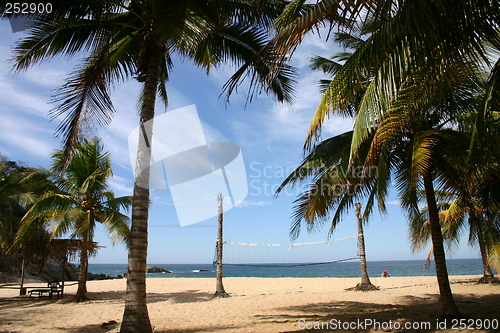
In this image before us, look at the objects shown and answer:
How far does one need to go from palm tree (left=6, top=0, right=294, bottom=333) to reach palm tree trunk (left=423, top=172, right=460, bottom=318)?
12.3 ft

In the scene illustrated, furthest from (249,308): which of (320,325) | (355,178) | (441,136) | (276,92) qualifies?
(441,136)

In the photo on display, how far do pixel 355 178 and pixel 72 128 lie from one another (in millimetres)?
5801

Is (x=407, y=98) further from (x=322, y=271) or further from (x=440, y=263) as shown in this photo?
(x=322, y=271)

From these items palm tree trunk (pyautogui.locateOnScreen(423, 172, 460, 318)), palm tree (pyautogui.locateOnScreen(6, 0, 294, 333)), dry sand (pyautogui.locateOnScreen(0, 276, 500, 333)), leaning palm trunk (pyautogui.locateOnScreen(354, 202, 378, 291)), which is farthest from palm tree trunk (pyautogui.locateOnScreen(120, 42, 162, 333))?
leaning palm trunk (pyautogui.locateOnScreen(354, 202, 378, 291))

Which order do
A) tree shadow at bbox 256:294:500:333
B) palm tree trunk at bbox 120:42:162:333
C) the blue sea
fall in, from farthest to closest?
the blue sea
tree shadow at bbox 256:294:500:333
palm tree trunk at bbox 120:42:162:333

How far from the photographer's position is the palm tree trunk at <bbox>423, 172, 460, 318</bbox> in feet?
18.9

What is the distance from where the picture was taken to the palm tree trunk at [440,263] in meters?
5.76

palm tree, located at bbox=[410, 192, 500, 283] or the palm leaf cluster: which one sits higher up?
the palm leaf cluster

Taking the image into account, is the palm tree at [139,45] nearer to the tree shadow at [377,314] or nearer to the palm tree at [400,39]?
the palm tree at [400,39]

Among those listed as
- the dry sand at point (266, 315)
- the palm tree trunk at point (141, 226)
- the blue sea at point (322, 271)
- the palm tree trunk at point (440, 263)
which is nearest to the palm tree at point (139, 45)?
the palm tree trunk at point (141, 226)

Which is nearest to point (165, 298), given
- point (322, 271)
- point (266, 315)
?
point (266, 315)

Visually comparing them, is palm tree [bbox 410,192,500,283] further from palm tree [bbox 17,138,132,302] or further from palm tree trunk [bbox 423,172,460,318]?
palm tree [bbox 17,138,132,302]

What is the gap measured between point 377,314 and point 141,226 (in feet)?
16.6

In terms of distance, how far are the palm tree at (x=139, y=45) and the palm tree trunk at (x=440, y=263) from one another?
375 centimetres
